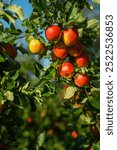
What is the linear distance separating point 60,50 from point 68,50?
0.11m

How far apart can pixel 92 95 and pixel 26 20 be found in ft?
2.17

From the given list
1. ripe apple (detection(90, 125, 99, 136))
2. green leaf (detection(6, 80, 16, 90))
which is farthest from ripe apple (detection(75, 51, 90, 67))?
ripe apple (detection(90, 125, 99, 136))

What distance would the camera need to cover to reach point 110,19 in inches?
116

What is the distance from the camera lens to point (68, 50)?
2.96 meters

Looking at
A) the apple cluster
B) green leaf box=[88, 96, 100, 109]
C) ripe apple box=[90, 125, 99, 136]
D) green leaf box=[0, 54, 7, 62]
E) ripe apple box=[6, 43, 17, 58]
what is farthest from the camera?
ripe apple box=[90, 125, 99, 136]

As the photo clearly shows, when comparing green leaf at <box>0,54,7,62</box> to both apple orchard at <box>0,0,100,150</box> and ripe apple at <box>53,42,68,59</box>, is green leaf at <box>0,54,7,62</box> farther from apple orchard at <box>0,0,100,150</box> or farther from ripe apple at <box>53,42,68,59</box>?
ripe apple at <box>53,42,68,59</box>

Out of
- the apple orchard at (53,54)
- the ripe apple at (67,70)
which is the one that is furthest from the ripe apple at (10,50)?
the ripe apple at (67,70)

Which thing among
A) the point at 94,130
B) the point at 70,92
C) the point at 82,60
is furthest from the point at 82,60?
the point at 94,130

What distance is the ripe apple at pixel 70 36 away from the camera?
9.06 feet

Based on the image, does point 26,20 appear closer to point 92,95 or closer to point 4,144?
point 92,95

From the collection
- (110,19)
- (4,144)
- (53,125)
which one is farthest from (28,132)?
(110,19)

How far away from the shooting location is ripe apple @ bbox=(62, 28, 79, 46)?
2762 mm

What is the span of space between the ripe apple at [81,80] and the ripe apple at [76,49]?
153 millimetres

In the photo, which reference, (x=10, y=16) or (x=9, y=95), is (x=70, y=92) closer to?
(x=9, y=95)
